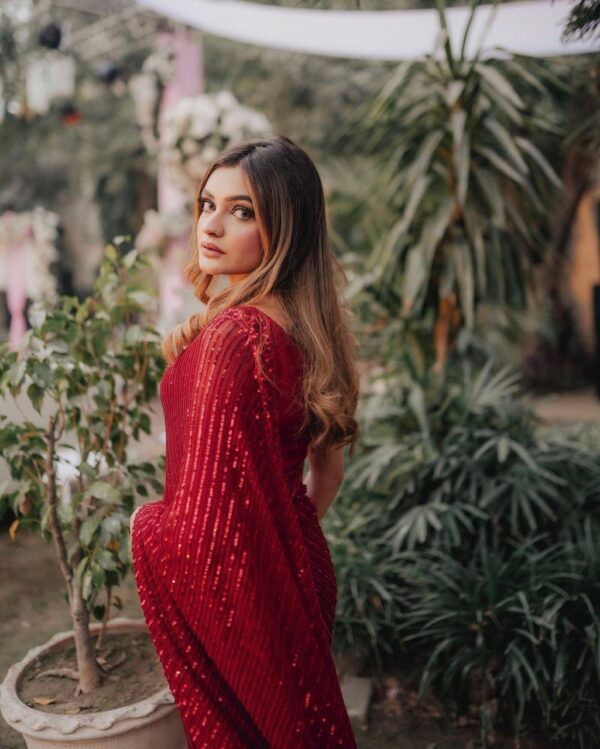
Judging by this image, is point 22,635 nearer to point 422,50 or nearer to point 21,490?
point 21,490

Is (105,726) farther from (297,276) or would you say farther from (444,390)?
(444,390)

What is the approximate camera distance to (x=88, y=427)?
2062mm

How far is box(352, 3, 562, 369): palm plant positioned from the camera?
352 cm

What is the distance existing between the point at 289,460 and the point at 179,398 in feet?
0.85

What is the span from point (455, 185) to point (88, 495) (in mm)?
2523

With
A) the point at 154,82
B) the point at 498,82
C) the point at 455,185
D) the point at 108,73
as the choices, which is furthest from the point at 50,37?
the point at 498,82

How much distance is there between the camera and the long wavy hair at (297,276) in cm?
149

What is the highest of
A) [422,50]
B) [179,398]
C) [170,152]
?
[422,50]

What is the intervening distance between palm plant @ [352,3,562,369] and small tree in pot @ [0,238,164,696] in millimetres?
1905

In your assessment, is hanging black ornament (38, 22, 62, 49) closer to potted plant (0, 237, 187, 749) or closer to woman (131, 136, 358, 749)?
potted plant (0, 237, 187, 749)

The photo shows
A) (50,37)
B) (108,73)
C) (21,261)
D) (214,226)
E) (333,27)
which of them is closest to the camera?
(214,226)

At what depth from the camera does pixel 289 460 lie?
1.52 m

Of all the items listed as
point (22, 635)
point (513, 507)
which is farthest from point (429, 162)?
point (22, 635)

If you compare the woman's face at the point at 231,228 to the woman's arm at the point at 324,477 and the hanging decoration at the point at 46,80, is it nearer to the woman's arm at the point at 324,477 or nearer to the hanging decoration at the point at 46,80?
the woman's arm at the point at 324,477
